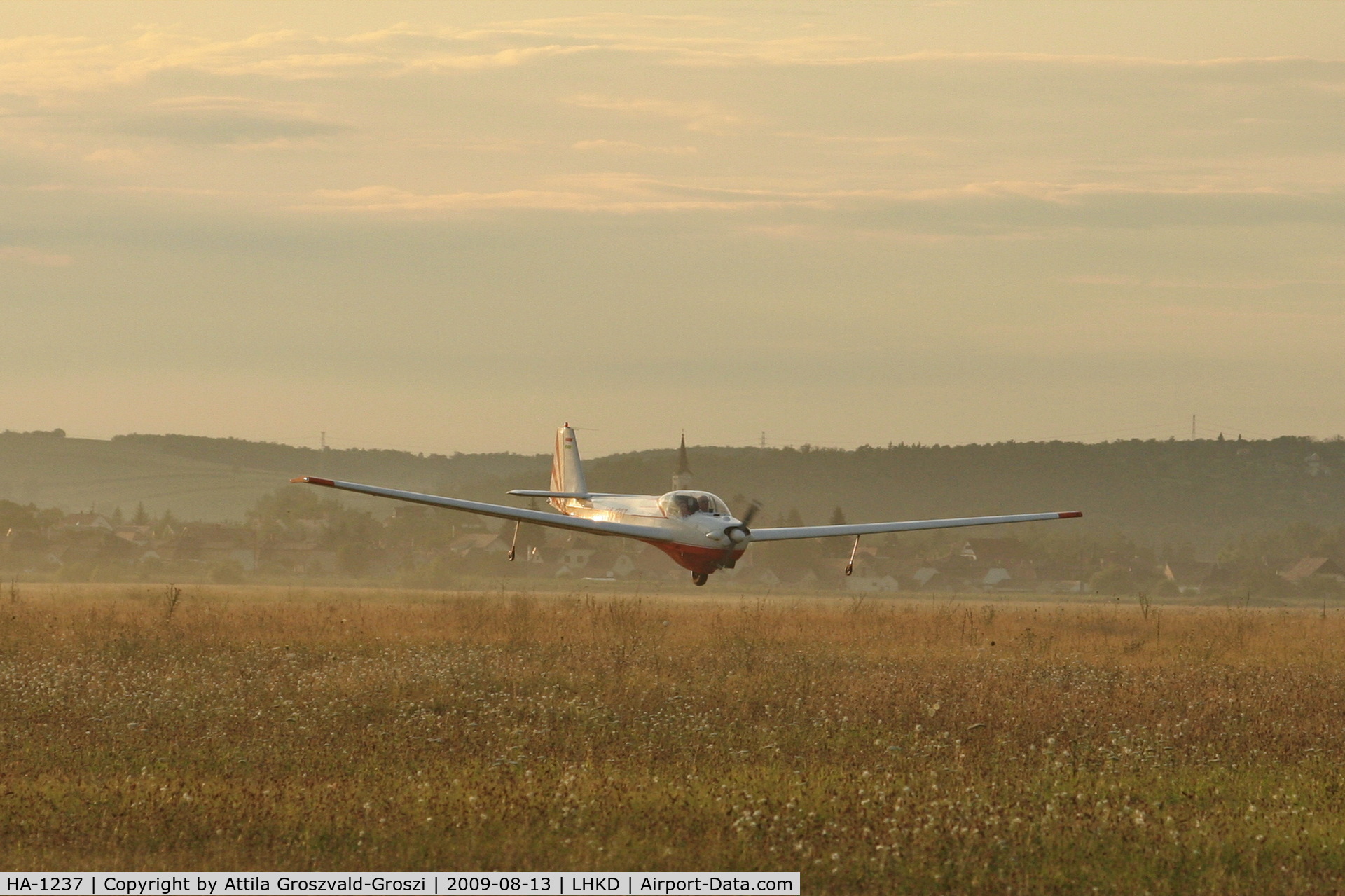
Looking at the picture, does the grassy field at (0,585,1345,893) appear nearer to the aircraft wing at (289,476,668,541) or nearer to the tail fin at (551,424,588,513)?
the aircraft wing at (289,476,668,541)

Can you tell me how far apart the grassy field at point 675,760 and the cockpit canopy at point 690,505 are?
6704 mm

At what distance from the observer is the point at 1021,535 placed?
189250 millimetres

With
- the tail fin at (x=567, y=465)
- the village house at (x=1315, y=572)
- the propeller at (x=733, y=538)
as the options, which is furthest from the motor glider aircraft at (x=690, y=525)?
the village house at (x=1315, y=572)

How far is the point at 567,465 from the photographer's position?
1960 inches

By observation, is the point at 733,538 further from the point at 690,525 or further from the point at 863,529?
the point at 863,529

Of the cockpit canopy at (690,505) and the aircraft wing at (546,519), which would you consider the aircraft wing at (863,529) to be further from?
the aircraft wing at (546,519)

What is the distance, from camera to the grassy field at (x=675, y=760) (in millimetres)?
11922

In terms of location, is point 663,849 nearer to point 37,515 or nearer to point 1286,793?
point 1286,793

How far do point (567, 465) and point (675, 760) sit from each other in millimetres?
34029

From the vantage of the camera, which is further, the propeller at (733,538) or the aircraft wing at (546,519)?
the propeller at (733,538)

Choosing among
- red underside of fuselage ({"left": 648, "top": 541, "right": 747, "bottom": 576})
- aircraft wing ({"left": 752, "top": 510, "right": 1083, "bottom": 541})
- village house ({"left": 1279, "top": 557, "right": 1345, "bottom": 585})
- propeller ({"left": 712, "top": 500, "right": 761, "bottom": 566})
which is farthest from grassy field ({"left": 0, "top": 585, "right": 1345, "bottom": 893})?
village house ({"left": 1279, "top": 557, "right": 1345, "bottom": 585})

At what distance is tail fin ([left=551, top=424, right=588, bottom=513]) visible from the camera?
49656mm

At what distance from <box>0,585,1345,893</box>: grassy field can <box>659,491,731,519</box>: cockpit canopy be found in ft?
22.0

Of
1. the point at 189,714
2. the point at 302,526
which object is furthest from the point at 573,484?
the point at 302,526
